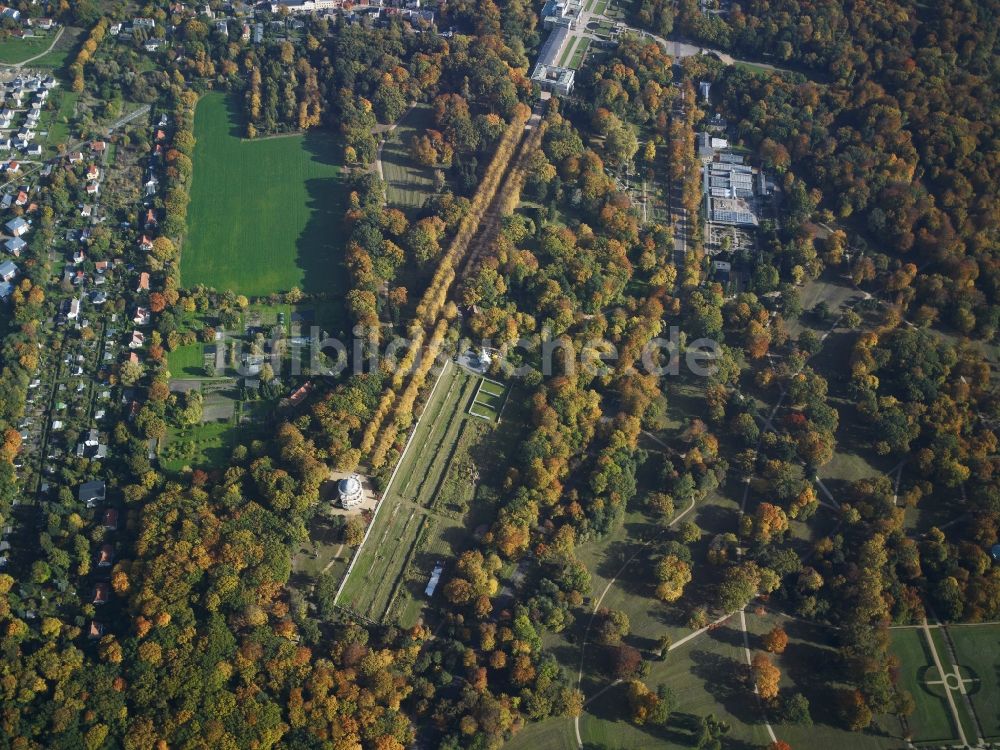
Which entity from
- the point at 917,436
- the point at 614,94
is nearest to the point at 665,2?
the point at 614,94

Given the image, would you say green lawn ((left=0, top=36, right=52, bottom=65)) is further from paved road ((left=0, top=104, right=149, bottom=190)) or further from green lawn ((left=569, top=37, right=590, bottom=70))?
green lawn ((left=569, top=37, right=590, bottom=70))

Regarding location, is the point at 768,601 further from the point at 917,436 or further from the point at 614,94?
the point at 614,94

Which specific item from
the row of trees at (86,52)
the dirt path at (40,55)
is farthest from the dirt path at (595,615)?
the dirt path at (40,55)

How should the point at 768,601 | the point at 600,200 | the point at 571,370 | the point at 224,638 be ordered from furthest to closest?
1. the point at 600,200
2. the point at 571,370
3. the point at 768,601
4. the point at 224,638

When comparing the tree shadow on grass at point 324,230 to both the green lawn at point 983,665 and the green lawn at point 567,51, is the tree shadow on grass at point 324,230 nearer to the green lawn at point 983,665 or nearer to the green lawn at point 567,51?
the green lawn at point 567,51

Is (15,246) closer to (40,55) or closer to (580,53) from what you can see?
(40,55)

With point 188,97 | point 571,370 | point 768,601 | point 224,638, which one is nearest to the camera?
point 224,638
